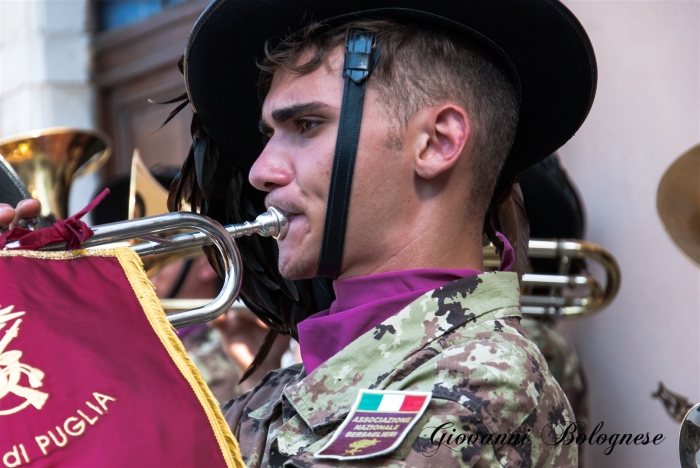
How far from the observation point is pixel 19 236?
181 centimetres

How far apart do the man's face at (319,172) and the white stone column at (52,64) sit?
192 inches

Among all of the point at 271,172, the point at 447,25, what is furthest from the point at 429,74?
the point at 271,172

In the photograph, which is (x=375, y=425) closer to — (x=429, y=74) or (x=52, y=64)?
(x=429, y=74)

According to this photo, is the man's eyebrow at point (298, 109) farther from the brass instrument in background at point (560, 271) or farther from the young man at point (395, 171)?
the brass instrument in background at point (560, 271)

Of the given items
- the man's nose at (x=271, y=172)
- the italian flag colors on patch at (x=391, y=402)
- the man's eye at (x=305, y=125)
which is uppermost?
the man's eye at (x=305, y=125)

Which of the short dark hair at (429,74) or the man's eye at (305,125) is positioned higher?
the short dark hair at (429,74)

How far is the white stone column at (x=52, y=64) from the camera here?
6613 millimetres

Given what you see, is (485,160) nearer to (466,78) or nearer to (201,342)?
(466,78)

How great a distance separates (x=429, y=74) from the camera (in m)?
2.06

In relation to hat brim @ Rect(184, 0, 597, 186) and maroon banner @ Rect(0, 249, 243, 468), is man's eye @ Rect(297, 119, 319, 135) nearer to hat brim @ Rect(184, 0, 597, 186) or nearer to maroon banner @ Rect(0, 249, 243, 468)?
hat brim @ Rect(184, 0, 597, 186)

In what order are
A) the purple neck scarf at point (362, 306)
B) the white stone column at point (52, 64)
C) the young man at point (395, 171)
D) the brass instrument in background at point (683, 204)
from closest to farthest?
1. the young man at point (395, 171)
2. the purple neck scarf at point (362, 306)
3. the brass instrument in background at point (683, 204)
4. the white stone column at point (52, 64)

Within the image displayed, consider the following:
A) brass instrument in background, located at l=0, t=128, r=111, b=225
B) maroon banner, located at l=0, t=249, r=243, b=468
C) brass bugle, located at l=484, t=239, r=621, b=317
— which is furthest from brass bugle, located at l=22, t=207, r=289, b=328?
brass bugle, located at l=484, t=239, r=621, b=317

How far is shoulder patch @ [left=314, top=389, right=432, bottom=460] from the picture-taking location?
159 cm

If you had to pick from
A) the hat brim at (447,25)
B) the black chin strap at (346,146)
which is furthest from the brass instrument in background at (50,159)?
the black chin strap at (346,146)
